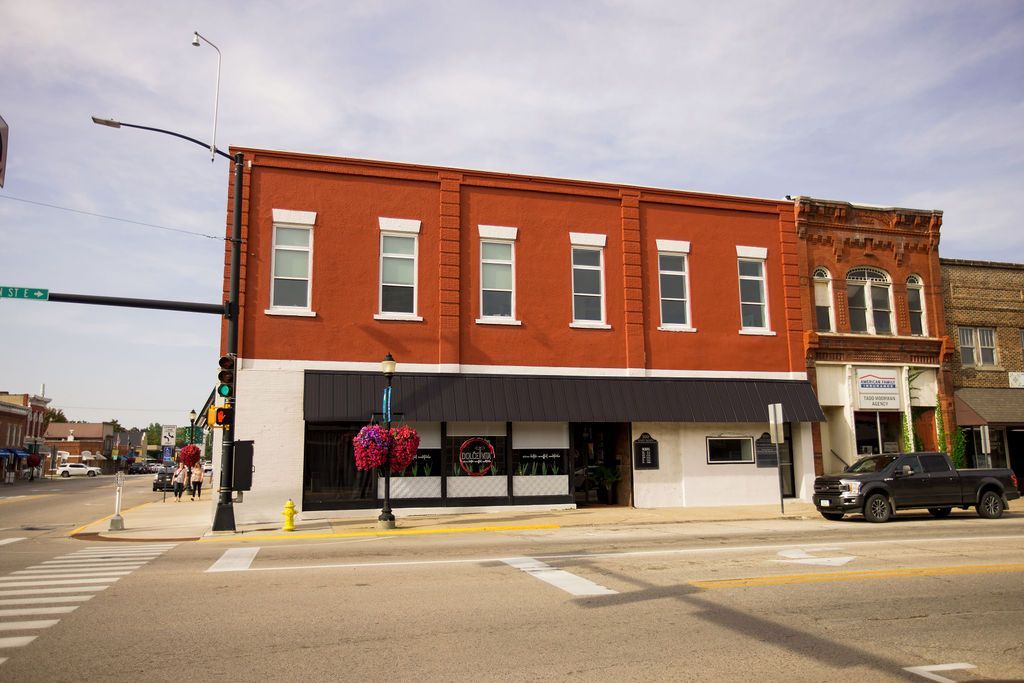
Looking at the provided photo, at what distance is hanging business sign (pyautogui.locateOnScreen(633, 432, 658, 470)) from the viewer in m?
21.8

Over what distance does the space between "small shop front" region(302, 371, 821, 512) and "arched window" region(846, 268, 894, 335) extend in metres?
3.65

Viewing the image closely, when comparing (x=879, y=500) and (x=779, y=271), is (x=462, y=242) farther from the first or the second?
(x=879, y=500)

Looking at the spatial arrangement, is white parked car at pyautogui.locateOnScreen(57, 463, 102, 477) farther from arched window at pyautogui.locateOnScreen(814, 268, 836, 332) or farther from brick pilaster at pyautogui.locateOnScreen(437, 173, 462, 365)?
arched window at pyautogui.locateOnScreen(814, 268, 836, 332)

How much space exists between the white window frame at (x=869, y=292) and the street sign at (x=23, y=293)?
22603 mm

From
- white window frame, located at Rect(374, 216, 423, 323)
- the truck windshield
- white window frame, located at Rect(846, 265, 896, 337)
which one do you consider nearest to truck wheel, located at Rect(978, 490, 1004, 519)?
the truck windshield

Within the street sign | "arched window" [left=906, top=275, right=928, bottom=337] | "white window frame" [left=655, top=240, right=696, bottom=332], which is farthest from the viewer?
"arched window" [left=906, top=275, right=928, bottom=337]

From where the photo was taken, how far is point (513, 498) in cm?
2066

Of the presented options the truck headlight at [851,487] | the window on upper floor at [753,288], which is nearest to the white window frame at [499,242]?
the window on upper floor at [753,288]

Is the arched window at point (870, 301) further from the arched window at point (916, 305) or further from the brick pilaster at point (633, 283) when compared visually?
the brick pilaster at point (633, 283)

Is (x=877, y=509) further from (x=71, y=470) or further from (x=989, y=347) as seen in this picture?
(x=71, y=470)

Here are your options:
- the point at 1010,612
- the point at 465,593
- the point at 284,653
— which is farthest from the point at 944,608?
the point at 284,653

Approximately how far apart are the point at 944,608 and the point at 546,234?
1573cm

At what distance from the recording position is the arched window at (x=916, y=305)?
25.7 m

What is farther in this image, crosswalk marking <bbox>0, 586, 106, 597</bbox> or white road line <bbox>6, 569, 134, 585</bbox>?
white road line <bbox>6, 569, 134, 585</bbox>
